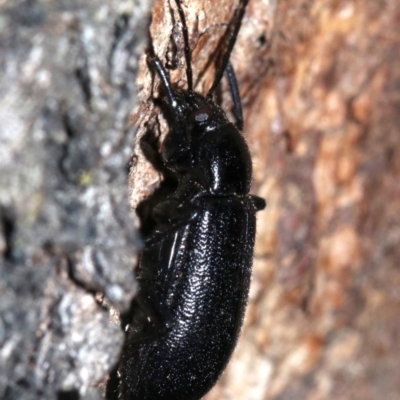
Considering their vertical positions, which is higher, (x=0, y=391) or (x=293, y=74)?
(x=293, y=74)

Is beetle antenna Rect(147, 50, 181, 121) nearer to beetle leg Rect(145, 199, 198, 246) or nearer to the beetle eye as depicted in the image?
the beetle eye

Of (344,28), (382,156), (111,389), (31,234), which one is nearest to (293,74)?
(344,28)

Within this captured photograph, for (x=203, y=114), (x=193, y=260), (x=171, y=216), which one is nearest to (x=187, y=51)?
(x=203, y=114)

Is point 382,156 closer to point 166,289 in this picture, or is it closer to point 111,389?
point 166,289

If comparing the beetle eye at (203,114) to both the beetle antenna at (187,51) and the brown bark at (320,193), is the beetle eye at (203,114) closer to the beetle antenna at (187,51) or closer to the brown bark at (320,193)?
the beetle antenna at (187,51)

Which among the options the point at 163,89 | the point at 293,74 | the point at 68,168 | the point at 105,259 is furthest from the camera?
the point at 293,74

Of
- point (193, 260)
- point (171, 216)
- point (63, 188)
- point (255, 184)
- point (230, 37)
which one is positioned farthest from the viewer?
point (255, 184)

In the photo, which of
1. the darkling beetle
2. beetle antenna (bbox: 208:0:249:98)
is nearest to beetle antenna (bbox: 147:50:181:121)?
the darkling beetle

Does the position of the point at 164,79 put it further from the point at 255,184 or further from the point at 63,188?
the point at 255,184
